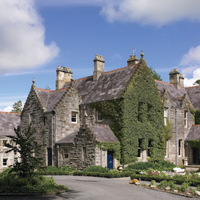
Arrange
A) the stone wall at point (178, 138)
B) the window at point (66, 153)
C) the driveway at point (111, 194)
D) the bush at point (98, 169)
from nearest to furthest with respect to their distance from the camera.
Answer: the driveway at point (111, 194)
the bush at point (98, 169)
the window at point (66, 153)
the stone wall at point (178, 138)

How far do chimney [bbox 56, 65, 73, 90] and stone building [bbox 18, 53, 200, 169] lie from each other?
3.50 metres

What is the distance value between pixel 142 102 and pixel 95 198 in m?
19.1

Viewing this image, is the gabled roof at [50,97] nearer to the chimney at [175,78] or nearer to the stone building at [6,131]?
the stone building at [6,131]

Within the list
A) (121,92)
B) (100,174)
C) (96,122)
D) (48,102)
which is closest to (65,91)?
(48,102)

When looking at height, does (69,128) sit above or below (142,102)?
below

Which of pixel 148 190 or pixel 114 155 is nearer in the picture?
pixel 148 190

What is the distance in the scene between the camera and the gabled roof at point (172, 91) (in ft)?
122

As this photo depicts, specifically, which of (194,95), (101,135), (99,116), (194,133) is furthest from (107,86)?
(194,95)

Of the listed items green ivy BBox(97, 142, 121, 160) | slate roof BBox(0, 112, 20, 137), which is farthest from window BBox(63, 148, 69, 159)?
slate roof BBox(0, 112, 20, 137)

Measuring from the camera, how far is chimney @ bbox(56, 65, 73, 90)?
41969mm

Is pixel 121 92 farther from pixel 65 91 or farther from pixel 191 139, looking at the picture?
pixel 191 139

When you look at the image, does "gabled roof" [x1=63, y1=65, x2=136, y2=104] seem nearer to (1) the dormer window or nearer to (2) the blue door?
(1) the dormer window

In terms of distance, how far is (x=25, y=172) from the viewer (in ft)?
56.3

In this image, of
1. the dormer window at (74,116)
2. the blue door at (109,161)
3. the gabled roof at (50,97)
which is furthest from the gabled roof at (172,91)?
the gabled roof at (50,97)
